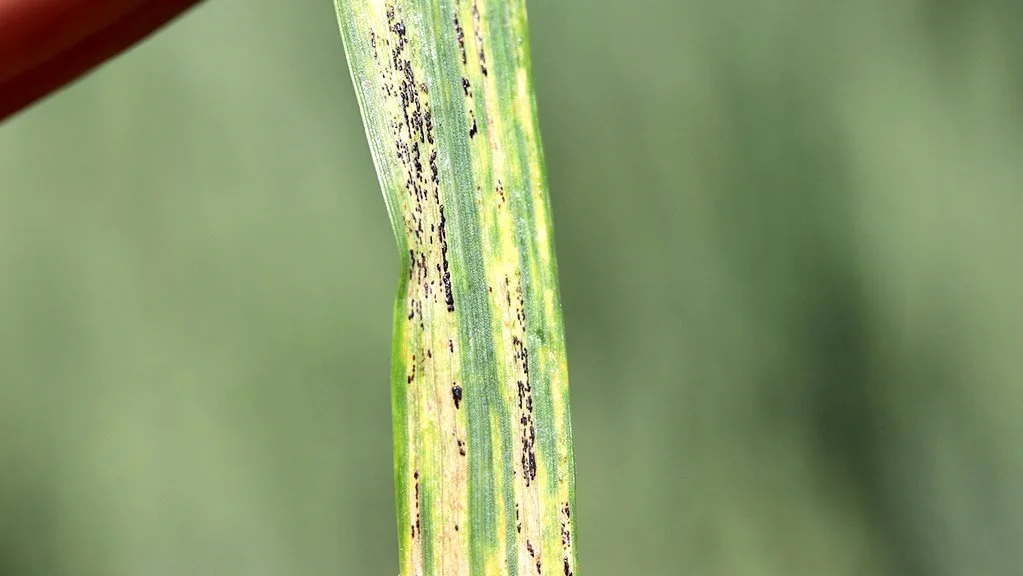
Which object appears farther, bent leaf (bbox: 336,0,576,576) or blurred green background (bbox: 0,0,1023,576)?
blurred green background (bbox: 0,0,1023,576)

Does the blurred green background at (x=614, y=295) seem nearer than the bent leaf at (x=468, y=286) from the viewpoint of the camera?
No

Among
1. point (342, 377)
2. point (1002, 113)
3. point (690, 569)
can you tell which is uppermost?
point (1002, 113)

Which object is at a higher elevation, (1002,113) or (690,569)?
(1002,113)

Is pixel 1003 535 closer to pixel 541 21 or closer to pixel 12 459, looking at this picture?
pixel 541 21

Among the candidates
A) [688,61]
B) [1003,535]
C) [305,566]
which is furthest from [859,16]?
[305,566]
